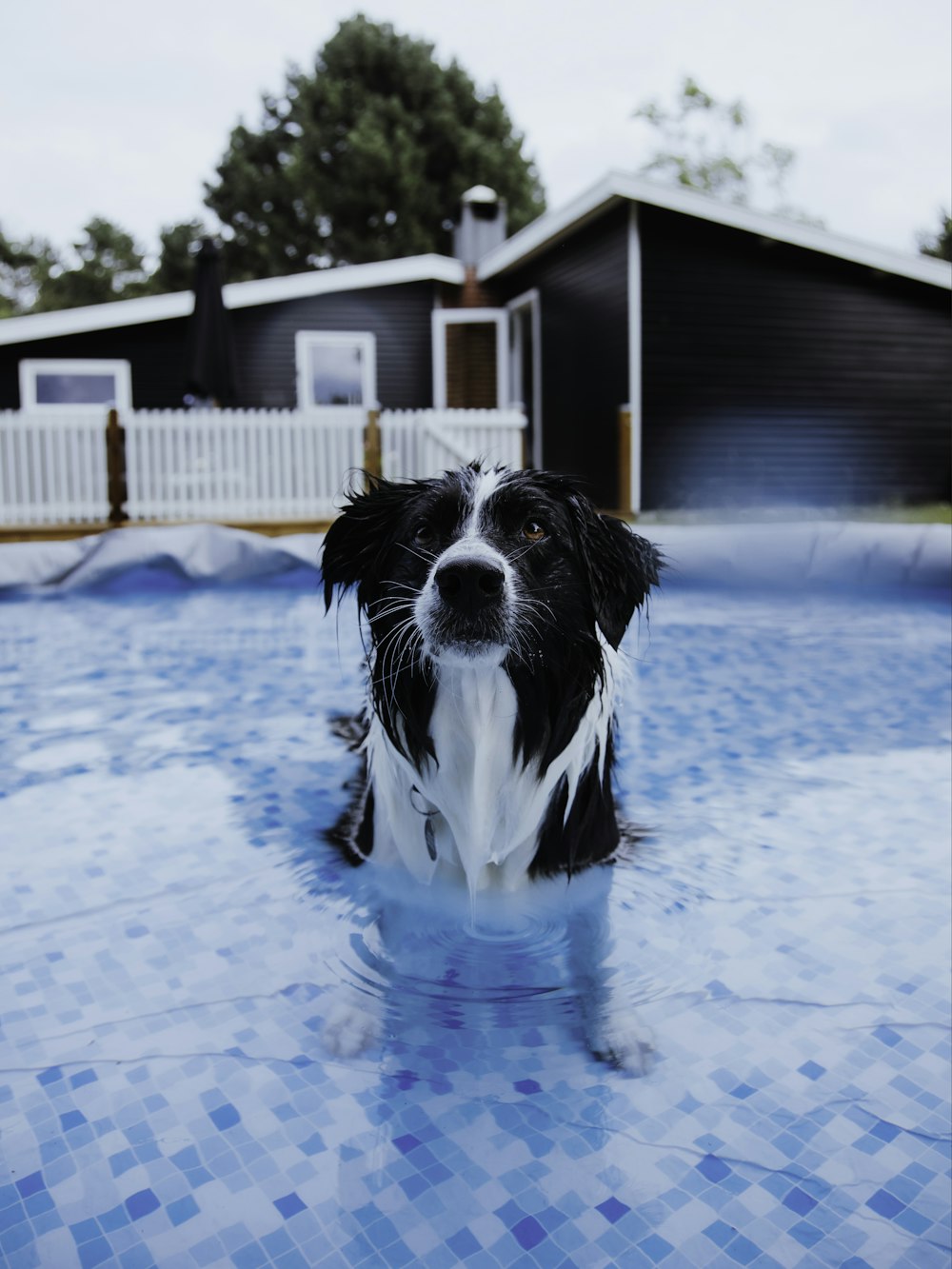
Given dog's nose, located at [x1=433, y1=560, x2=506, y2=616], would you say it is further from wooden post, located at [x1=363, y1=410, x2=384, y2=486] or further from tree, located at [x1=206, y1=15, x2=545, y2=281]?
tree, located at [x1=206, y1=15, x2=545, y2=281]

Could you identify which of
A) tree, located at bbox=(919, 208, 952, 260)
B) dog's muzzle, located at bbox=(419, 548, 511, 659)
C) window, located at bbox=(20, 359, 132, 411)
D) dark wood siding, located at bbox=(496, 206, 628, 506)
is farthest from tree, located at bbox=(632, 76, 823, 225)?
dog's muzzle, located at bbox=(419, 548, 511, 659)

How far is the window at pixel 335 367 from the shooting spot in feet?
49.4

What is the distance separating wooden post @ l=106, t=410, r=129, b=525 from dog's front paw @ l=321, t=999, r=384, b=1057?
342 inches

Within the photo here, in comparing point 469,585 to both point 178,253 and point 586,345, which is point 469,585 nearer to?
point 586,345

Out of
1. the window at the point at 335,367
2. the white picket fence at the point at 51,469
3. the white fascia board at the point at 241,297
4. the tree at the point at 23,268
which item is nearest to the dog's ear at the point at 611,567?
the white picket fence at the point at 51,469

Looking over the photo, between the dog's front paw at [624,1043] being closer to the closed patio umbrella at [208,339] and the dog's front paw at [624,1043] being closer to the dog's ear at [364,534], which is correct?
the dog's ear at [364,534]

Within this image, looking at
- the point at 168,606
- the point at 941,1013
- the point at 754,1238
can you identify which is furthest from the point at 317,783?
the point at 168,606

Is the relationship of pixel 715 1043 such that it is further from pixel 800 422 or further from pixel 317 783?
pixel 800 422

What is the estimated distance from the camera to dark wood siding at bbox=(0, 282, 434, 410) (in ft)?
47.6

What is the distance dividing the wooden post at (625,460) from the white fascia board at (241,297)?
16.3ft

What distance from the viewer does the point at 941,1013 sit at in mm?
2004

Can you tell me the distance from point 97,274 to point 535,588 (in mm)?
41951

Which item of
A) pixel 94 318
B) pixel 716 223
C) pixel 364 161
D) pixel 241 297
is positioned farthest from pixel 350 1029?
pixel 364 161

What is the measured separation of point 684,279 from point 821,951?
449 inches
